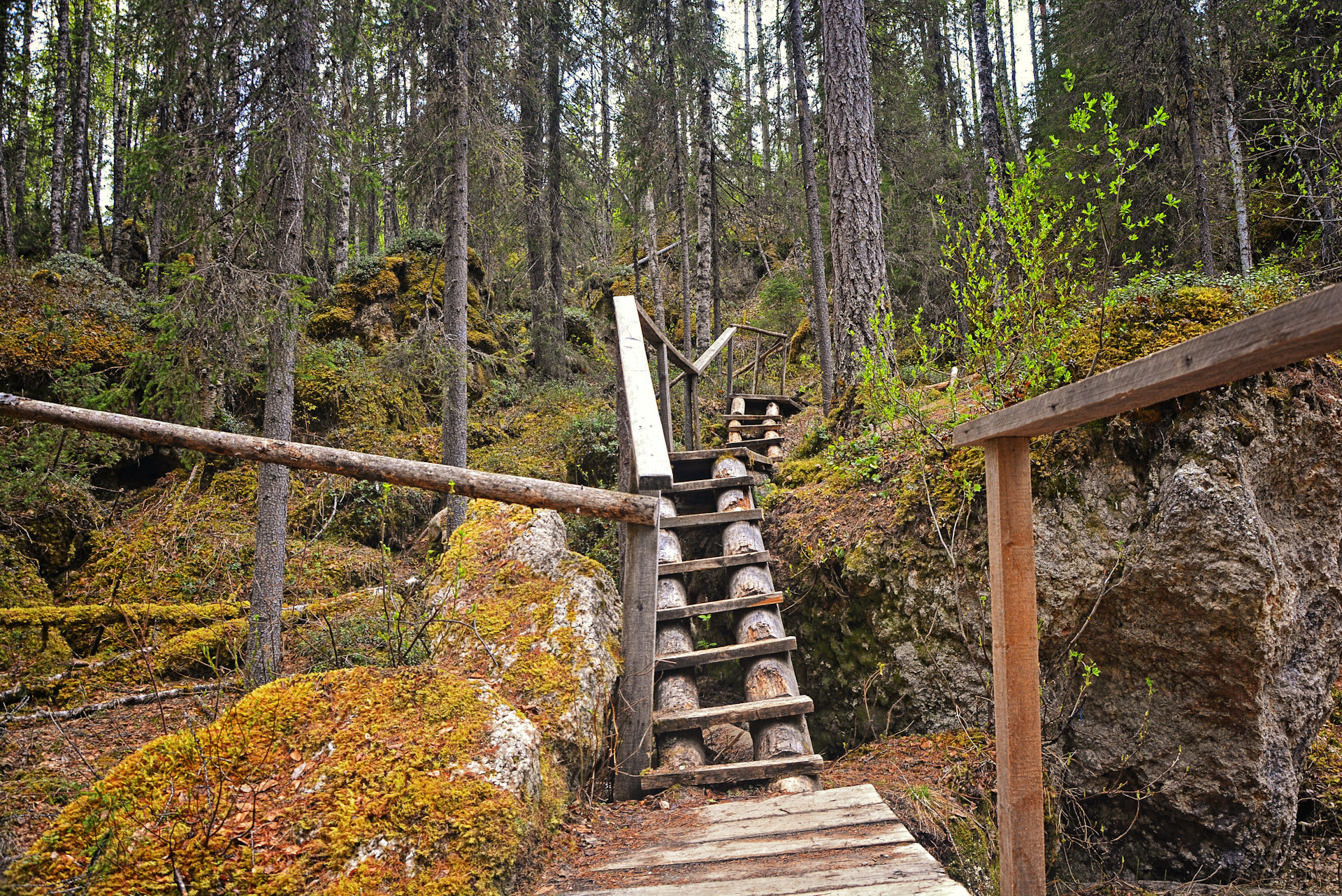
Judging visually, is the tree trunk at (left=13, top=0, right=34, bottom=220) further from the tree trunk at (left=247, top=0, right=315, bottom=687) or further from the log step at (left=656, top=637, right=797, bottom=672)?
the log step at (left=656, top=637, right=797, bottom=672)

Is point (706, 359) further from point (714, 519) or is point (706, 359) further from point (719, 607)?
point (719, 607)

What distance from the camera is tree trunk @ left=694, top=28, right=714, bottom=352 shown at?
11.4 m

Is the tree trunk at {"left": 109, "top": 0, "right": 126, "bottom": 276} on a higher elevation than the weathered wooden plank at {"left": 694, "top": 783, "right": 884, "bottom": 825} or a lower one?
higher

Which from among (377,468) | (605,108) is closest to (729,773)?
(377,468)

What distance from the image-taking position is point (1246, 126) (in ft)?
37.0

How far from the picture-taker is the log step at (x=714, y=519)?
14.9ft

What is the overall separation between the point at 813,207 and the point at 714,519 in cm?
840

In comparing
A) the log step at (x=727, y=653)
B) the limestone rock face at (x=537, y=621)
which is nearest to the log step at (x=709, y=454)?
the limestone rock face at (x=537, y=621)

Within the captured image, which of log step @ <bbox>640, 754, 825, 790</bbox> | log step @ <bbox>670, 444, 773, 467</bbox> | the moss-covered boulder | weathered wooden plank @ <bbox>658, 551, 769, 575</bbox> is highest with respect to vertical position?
log step @ <bbox>670, 444, 773, 467</bbox>

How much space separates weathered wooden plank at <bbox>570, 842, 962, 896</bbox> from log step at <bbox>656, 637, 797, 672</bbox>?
150cm

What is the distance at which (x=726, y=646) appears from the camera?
Answer: 4242mm

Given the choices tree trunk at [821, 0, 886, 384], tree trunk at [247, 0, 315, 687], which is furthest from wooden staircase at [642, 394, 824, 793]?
tree trunk at [247, 0, 315, 687]

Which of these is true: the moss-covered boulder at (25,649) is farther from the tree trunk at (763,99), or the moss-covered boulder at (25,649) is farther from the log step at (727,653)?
the tree trunk at (763,99)

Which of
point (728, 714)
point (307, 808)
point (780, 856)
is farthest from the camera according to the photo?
point (728, 714)
